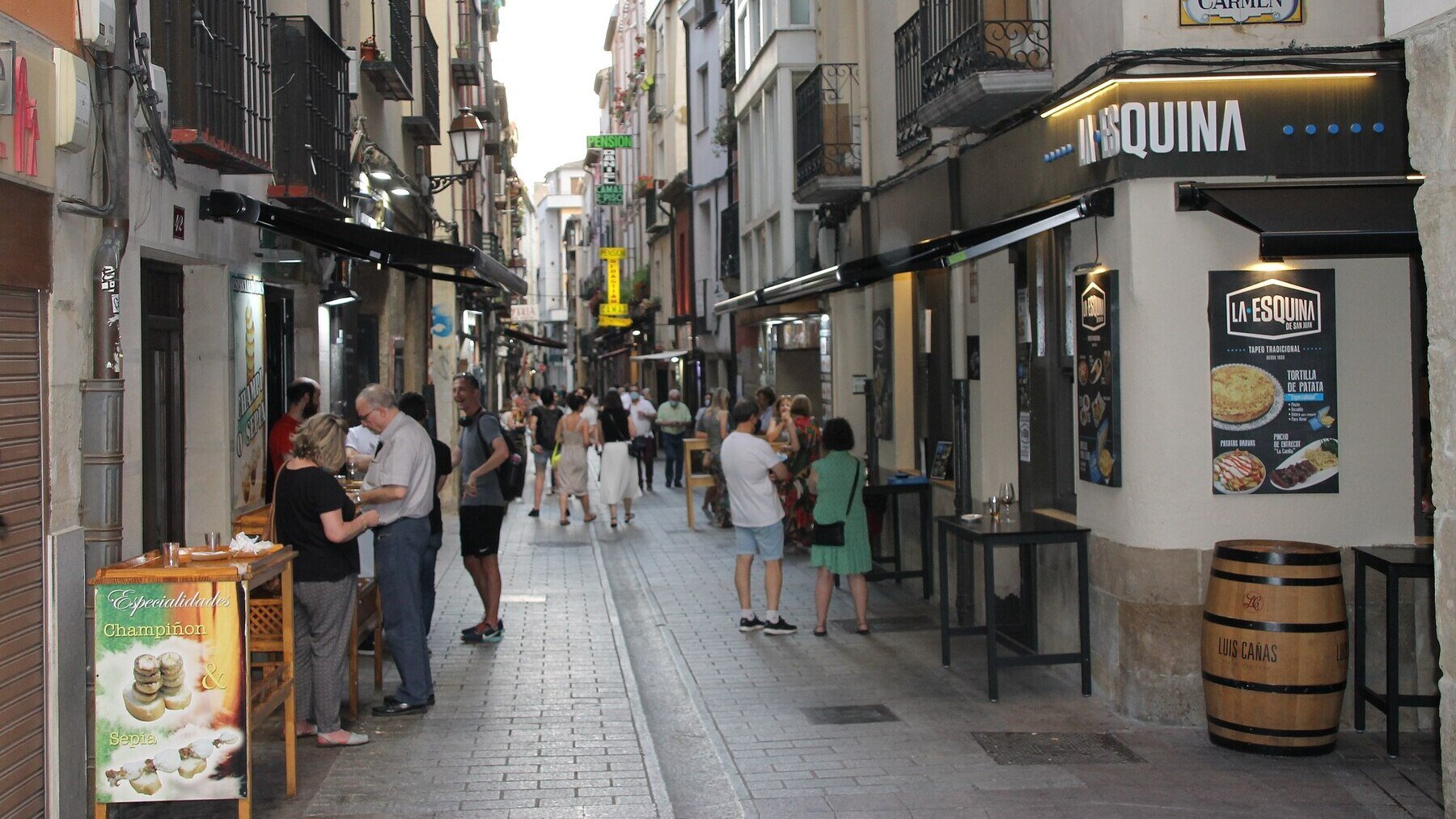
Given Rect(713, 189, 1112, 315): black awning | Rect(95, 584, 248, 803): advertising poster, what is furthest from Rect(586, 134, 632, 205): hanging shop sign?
Rect(95, 584, 248, 803): advertising poster

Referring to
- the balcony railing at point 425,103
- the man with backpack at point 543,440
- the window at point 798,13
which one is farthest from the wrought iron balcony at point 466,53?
the window at point 798,13

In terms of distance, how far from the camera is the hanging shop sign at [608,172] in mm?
45719

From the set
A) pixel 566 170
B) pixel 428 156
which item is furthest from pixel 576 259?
pixel 428 156

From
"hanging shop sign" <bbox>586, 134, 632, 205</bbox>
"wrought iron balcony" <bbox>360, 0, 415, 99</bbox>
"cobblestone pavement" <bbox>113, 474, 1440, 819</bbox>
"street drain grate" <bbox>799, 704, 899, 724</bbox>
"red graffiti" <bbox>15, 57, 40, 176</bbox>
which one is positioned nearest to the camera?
"red graffiti" <bbox>15, 57, 40, 176</bbox>

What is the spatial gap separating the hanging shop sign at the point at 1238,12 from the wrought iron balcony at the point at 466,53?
740 inches

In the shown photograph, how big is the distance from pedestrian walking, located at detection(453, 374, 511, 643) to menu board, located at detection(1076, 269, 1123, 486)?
4.23 m

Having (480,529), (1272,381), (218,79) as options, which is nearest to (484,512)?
(480,529)

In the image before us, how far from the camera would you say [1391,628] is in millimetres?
7094

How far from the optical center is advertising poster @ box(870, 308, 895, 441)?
46.3 ft

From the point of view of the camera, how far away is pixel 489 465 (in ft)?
33.8

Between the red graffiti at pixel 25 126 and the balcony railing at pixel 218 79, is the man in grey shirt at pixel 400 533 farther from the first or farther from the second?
the red graffiti at pixel 25 126

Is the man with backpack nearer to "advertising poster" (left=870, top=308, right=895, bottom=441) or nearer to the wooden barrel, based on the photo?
"advertising poster" (left=870, top=308, right=895, bottom=441)

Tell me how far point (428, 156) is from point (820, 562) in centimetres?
1267

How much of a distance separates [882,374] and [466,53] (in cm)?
1558
